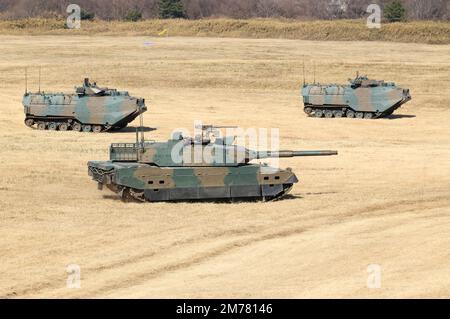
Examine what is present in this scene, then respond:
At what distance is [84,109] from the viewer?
44.8m

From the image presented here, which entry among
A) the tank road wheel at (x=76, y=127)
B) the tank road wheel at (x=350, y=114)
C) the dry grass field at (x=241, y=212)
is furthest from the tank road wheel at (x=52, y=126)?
the tank road wheel at (x=350, y=114)

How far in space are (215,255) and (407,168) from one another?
47.1 feet

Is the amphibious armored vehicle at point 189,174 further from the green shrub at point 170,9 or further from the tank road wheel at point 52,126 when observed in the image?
the green shrub at point 170,9

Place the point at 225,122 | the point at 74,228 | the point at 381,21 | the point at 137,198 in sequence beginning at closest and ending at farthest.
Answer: the point at 74,228
the point at 137,198
the point at 225,122
the point at 381,21

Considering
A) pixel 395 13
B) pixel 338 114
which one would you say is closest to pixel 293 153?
pixel 338 114

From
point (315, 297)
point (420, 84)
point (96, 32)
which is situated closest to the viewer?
point (315, 297)

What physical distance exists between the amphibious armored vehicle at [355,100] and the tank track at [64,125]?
34.3 ft

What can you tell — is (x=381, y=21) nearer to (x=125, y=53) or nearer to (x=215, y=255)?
(x=125, y=53)

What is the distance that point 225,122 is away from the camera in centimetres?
4797

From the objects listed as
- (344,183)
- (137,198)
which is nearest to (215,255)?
(137,198)

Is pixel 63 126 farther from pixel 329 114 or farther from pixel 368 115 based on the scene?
pixel 368 115

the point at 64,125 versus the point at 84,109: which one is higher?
the point at 84,109

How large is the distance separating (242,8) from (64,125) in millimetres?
59264

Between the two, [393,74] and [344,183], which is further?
[393,74]
